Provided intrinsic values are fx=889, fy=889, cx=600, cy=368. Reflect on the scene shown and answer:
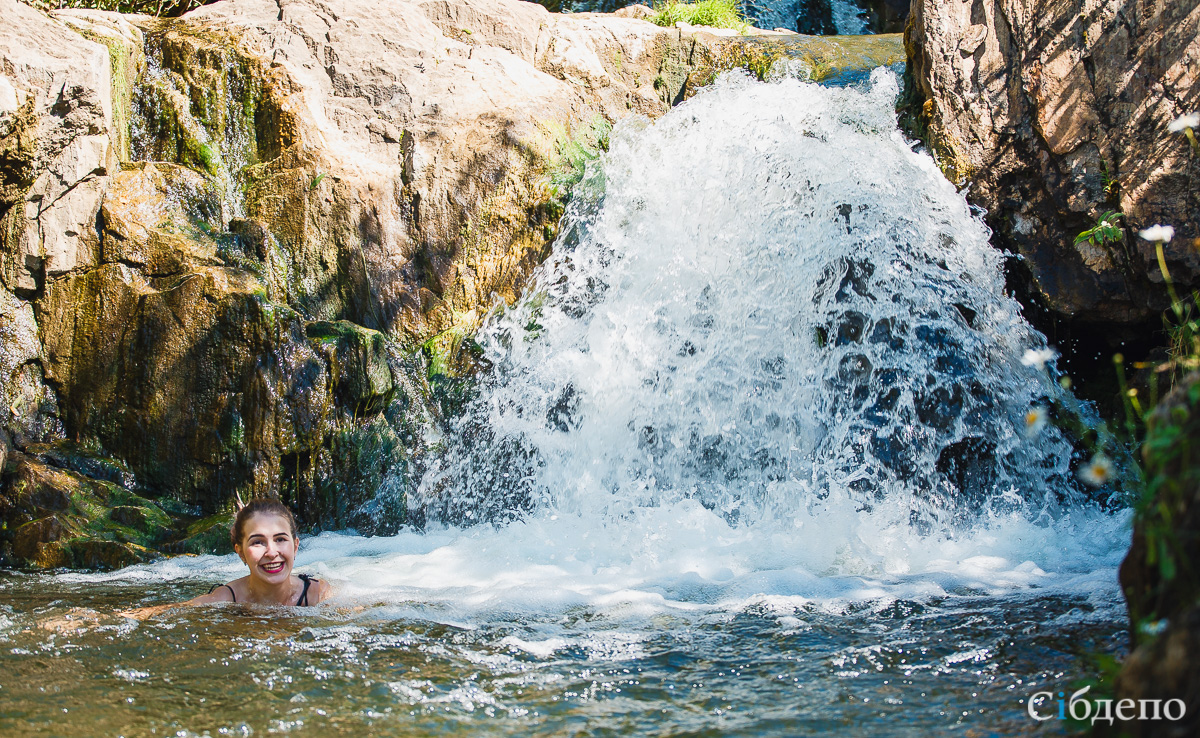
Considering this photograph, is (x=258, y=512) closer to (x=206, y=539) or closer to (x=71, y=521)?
(x=206, y=539)

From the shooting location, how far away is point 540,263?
24.0 ft

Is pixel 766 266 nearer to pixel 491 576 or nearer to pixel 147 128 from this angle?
pixel 491 576

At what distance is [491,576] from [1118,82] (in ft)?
16.2

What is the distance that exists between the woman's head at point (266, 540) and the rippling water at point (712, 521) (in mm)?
225

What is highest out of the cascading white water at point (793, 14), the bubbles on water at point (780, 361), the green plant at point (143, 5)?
the cascading white water at point (793, 14)

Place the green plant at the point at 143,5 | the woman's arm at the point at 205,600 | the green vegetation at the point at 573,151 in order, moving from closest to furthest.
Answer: the woman's arm at the point at 205,600 → the green vegetation at the point at 573,151 → the green plant at the point at 143,5

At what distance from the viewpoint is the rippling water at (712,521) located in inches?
104

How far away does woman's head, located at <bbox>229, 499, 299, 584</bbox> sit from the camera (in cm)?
376

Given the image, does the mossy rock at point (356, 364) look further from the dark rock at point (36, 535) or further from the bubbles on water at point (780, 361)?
the dark rock at point (36, 535)

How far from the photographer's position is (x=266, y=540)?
379 centimetres

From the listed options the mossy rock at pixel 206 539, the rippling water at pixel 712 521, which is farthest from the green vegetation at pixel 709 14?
the mossy rock at pixel 206 539

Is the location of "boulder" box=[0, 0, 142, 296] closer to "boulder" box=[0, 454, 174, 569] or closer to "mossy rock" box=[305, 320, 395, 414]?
"boulder" box=[0, 454, 174, 569]

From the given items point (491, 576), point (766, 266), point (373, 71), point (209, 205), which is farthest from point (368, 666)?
point (373, 71)

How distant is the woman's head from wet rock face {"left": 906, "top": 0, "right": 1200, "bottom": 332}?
496cm
